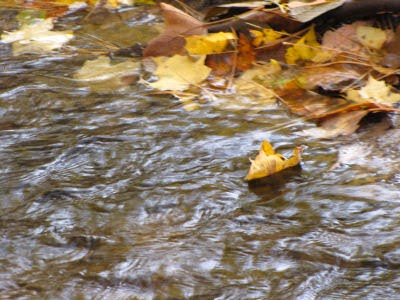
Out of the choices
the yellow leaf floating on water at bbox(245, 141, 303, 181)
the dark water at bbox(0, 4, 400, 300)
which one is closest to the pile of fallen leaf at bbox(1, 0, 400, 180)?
the dark water at bbox(0, 4, 400, 300)

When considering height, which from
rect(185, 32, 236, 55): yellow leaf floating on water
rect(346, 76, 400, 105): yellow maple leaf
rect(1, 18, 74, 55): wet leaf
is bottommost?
rect(1, 18, 74, 55): wet leaf

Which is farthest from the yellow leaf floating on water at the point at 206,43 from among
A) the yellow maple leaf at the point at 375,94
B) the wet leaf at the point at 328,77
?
the yellow maple leaf at the point at 375,94

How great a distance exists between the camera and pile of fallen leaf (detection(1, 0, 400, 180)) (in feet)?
6.67

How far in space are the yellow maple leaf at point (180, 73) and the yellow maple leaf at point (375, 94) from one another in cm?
52

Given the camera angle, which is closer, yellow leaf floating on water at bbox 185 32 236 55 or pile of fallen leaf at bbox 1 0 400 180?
pile of fallen leaf at bbox 1 0 400 180

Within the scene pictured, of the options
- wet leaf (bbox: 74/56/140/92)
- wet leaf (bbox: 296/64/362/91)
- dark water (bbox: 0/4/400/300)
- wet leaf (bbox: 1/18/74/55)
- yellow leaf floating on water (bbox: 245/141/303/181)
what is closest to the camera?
dark water (bbox: 0/4/400/300)

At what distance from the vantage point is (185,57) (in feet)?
7.59

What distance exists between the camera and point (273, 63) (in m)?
2.32

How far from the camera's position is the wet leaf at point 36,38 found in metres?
2.66

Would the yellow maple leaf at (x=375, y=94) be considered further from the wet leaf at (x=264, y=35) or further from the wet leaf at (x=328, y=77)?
the wet leaf at (x=264, y=35)

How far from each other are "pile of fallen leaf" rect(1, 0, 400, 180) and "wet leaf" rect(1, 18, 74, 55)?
12mm

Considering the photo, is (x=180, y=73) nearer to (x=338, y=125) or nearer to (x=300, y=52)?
(x=300, y=52)

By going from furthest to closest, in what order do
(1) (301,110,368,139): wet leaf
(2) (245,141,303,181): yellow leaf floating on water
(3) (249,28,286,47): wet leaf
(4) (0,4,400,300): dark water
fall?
(3) (249,28,286,47): wet leaf
(1) (301,110,368,139): wet leaf
(2) (245,141,303,181): yellow leaf floating on water
(4) (0,4,400,300): dark water

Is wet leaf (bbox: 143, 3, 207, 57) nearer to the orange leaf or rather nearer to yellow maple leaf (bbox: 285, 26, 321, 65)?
the orange leaf
